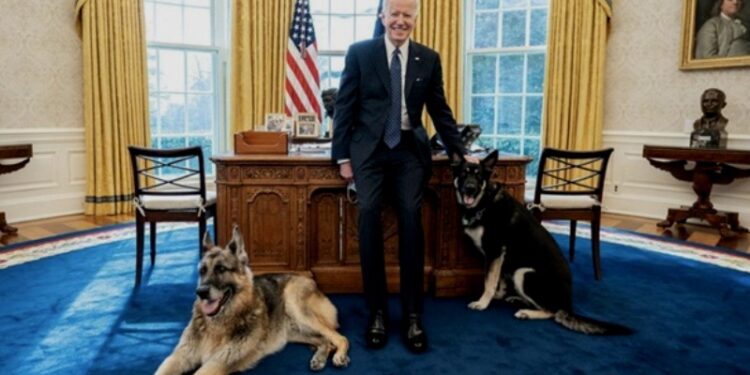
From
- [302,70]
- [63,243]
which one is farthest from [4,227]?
[302,70]

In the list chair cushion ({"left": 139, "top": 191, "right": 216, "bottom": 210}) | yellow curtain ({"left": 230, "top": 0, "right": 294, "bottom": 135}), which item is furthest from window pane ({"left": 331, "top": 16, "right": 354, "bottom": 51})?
chair cushion ({"left": 139, "top": 191, "right": 216, "bottom": 210})

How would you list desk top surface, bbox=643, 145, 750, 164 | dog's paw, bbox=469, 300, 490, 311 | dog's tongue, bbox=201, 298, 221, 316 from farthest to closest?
desk top surface, bbox=643, 145, 750, 164
dog's paw, bbox=469, 300, 490, 311
dog's tongue, bbox=201, 298, 221, 316

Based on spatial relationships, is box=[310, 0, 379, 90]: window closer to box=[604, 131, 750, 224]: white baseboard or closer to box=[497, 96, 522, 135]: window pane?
box=[497, 96, 522, 135]: window pane

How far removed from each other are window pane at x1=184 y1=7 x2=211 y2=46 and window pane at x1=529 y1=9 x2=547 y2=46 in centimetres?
357

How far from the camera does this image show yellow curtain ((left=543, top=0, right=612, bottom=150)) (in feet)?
19.2

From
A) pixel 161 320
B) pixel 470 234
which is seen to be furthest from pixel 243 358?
pixel 470 234

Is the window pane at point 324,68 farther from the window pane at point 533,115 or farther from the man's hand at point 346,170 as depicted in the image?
the man's hand at point 346,170

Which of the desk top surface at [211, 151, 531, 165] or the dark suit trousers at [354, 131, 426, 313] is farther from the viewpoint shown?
the desk top surface at [211, 151, 531, 165]

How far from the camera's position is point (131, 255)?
13.5 feet

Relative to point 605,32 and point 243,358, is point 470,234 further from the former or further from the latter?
point 605,32

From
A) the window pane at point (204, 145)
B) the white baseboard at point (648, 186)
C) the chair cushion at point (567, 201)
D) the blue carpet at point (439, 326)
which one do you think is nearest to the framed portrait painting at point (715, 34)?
the white baseboard at point (648, 186)

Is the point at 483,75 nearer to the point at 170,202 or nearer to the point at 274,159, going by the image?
the point at 274,159

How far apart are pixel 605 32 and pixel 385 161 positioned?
408cm

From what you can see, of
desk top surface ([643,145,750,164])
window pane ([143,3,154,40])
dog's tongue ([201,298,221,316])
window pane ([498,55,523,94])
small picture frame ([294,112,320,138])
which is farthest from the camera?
window pane ([498,55,523,94])
